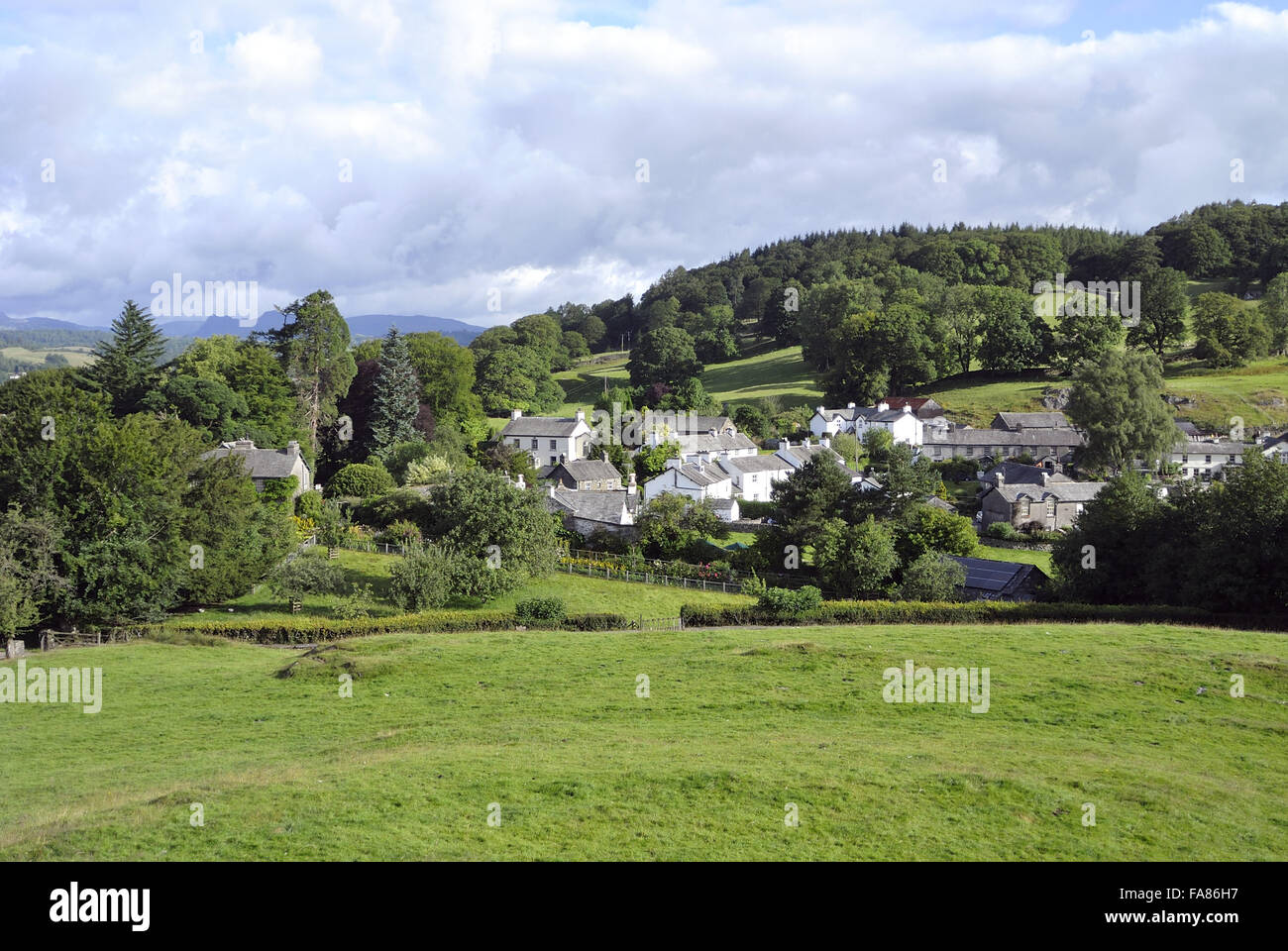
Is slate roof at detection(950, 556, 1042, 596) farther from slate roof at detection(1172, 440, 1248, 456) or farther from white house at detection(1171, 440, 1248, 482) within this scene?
white house at detection(1171, 440, 1248, 482)

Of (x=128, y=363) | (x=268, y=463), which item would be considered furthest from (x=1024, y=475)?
(x=128, y=363)

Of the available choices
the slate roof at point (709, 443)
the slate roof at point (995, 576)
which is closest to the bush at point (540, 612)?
the slate roof at point (995, 576)

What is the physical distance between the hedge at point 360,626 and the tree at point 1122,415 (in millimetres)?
53832

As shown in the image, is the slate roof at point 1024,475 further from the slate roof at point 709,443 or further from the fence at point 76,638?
the fence at point 76,638

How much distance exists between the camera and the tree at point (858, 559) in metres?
47.2

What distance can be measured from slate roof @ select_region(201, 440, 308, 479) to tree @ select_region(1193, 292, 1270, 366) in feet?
352

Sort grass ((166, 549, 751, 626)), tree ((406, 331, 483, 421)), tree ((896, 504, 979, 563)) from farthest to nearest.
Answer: tree ((406, 331, 483, 421)) → tree ((896, 504, 979, 563)) → grass ((166, 549, 751, 626))

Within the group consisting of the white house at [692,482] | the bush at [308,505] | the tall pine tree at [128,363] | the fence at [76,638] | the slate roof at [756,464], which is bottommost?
the fence at [76,638]

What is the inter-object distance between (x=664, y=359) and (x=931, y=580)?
85.3 metres

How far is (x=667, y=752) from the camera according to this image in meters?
21.8

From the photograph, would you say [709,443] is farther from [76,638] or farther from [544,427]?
[76,638]

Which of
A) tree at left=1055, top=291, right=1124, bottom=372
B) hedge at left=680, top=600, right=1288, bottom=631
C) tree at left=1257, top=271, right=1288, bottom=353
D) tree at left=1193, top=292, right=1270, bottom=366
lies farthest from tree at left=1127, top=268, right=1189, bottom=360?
hedge at left=680, top=600, right=1288, bottom=631

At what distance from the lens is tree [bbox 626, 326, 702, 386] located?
12662 cm

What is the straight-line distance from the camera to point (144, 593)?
133 feet
